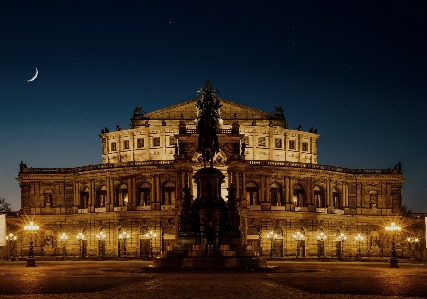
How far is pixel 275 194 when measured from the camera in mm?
109750

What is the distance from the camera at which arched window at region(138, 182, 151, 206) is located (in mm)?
110312

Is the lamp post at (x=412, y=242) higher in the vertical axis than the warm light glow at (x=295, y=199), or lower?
lower

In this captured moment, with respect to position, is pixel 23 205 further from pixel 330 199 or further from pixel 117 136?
pixel 330 199

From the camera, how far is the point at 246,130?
120m

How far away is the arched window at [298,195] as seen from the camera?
364 feet

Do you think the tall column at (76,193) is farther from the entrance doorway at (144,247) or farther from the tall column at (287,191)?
the tall column at (287,191)

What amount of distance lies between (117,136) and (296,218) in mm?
32764

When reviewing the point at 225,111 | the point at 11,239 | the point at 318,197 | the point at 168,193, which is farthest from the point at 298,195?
the point at 11,239

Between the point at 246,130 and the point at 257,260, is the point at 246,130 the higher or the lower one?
the higher one

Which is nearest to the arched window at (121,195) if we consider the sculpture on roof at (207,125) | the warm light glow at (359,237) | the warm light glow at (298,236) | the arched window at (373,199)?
the warm light glow at (298,236)

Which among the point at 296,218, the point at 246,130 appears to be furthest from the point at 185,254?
the point at 246,130

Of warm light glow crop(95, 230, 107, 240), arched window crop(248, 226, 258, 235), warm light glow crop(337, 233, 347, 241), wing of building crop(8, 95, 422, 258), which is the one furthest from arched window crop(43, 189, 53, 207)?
warm light glow crop(337, 233, 347, 241)

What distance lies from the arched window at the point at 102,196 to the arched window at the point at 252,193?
21083 mm

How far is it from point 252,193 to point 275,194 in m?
3.60
